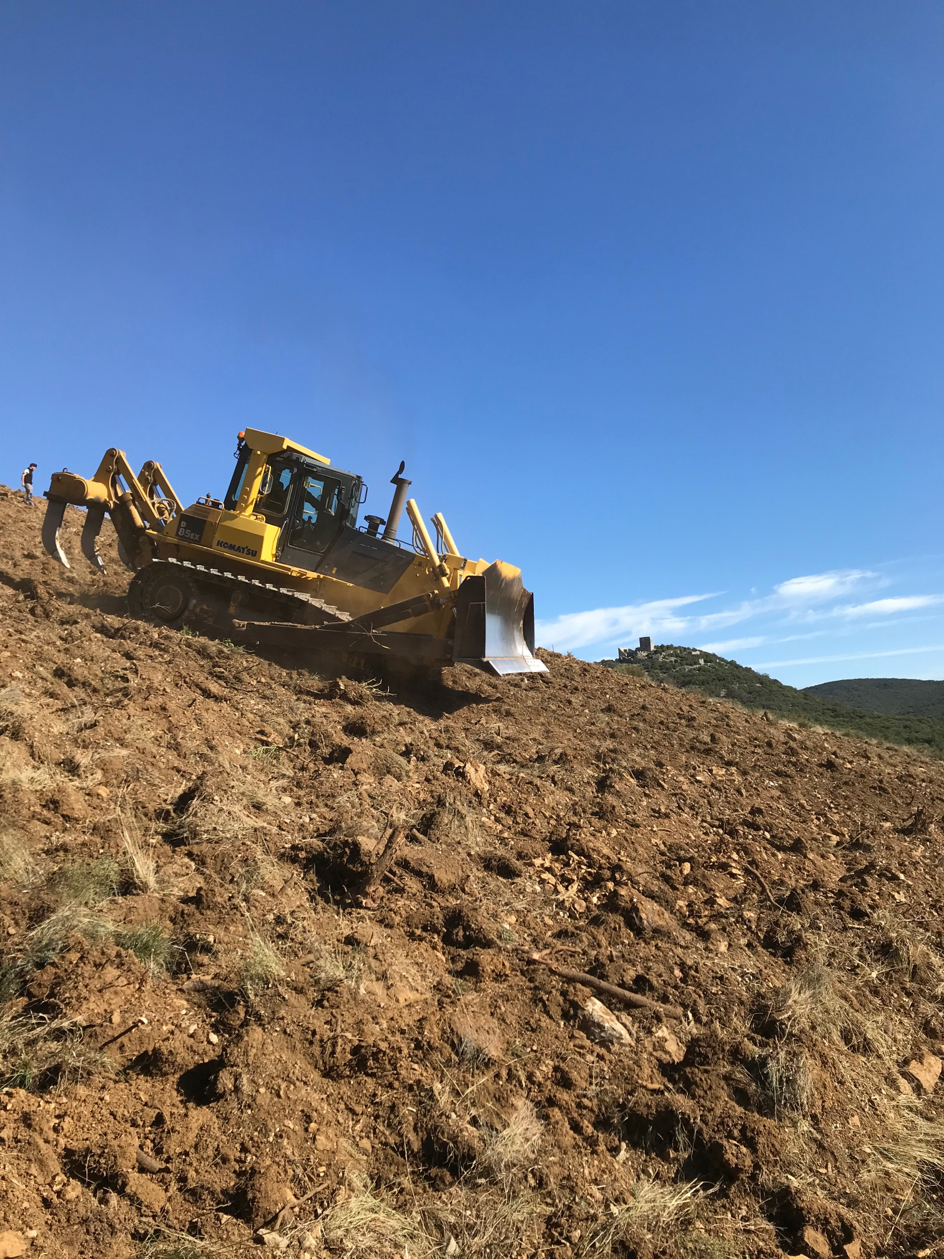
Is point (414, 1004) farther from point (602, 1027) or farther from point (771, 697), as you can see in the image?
point (771, 697)

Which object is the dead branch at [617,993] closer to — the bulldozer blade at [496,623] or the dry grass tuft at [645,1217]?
the dry grass tuft at [645,1217]

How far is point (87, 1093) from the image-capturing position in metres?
3.17

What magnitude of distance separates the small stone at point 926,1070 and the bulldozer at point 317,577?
20.9 ft

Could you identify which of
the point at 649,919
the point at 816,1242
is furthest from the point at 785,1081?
the point at 649,919

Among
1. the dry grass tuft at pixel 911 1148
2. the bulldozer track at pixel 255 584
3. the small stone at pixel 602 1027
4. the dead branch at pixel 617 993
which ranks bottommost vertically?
the dry grass tuft at pixel 911 1148

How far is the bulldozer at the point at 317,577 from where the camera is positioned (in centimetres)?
1050

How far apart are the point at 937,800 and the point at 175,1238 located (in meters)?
11.2

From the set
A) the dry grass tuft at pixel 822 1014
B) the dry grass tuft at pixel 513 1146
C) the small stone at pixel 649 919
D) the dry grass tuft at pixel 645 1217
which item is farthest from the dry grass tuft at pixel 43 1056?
the dry grass tuft at pixel 822 1014

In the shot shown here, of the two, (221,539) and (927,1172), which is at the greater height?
(221,539)

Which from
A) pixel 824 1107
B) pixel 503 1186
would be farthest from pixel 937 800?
pixel 503 1186

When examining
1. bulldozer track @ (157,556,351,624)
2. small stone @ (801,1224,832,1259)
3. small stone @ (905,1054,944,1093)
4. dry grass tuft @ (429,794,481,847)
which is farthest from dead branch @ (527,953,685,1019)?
bulldozer track @ (157,556,351,624)

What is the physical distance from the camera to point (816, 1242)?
3342 mm

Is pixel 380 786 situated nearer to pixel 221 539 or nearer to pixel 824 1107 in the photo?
pixel 824 1107

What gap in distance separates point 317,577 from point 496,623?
8.62 feet
